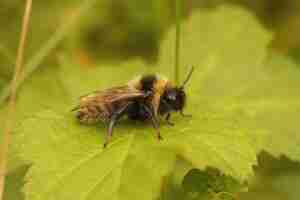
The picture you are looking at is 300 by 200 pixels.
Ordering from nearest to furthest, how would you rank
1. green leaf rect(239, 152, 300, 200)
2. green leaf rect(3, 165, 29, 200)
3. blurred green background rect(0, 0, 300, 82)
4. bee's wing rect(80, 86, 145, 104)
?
1. bee's wing rect(80, 86, 145, 104)
2. green leaf rect(3, 165, 29, 200)
3. green leaf rect(239, 152, 300, 200)
4. blurred green background rect(0, 0, 300, 82)

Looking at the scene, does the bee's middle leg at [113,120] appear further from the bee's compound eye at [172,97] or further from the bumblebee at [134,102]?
the bee's compound eye at [172,97]

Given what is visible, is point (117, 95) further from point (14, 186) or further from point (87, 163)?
point (14, 186)

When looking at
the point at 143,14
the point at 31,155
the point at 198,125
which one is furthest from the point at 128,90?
the point at 143,14

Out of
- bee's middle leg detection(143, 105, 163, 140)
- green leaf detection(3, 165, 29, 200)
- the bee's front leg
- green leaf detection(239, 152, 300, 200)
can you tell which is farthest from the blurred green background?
the bee's front leg

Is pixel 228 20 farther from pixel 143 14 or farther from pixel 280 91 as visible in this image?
pixel 143 14

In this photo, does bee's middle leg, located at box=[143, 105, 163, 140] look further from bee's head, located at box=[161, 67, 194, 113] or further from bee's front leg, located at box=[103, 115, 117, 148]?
bee's front leg, located at box=[103, 115, 117, 148]

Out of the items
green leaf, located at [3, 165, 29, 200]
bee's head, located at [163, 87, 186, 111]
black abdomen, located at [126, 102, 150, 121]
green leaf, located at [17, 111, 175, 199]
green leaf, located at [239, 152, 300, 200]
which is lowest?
green leaf, located at [239, 152, 300, 200]

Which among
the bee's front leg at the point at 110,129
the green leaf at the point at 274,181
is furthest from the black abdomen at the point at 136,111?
the green leaf at the point at 274,181
